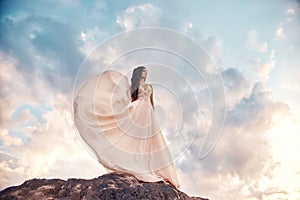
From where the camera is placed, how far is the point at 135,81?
9000 millimetres

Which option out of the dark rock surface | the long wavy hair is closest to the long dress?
the long wavy hair

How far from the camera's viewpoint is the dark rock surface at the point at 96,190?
19.9ft

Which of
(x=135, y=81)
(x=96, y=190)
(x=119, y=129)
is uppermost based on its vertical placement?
(x=135, y=81)

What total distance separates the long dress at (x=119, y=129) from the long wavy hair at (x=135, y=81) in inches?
13.0

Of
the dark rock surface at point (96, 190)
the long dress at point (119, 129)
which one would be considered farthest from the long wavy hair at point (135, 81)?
the dark rock surface at point (96, 190)

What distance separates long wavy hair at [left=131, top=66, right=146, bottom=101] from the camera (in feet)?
29.0

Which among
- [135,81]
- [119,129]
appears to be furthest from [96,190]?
[135,81]

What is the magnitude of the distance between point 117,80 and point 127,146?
67.6 inches

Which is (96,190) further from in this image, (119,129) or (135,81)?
Answer: (135,81)

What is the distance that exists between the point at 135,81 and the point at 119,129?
1.61 m

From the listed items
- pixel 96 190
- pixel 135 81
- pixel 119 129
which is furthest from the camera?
pixel 135 81

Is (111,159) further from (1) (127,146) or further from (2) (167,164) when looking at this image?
(2) (167,164)

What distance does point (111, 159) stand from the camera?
740 cm

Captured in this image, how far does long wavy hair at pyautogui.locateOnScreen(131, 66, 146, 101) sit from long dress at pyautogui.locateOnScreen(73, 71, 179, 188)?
331mm
